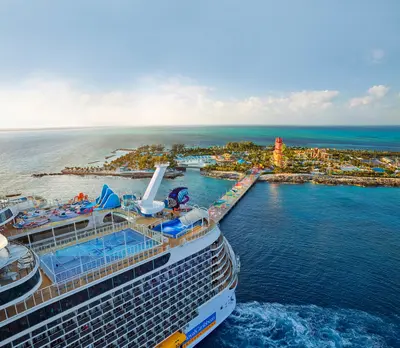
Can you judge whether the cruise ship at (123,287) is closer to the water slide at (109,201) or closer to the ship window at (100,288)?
the ship window at (100,288)

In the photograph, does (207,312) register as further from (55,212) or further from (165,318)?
(55,212)

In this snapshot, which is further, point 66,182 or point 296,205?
point 66,182

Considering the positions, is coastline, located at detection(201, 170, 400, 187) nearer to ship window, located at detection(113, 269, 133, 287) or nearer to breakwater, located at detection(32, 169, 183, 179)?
breakwater, located at detection(32, 169, 183, 179)

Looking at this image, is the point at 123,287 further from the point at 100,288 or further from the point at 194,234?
the point at 194,234

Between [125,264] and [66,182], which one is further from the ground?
[125,264]

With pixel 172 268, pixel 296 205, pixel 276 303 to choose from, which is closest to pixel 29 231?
pixel 172 268
